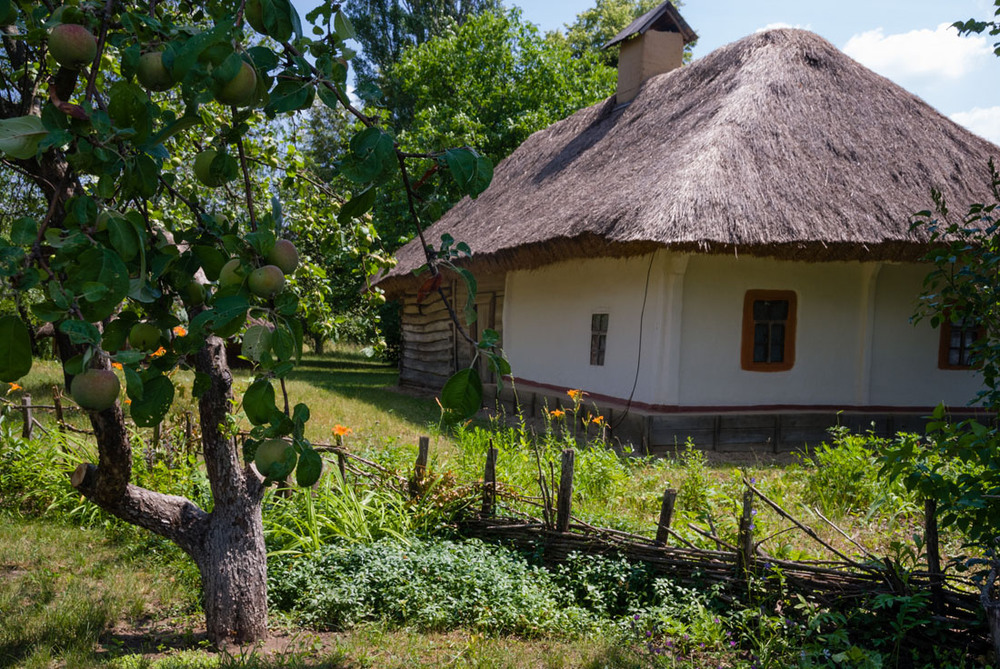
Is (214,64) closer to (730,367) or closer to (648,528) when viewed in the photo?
(648,528)

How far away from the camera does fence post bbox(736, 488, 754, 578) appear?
3.39 m

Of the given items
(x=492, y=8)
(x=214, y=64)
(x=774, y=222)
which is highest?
(x=492, y=8)

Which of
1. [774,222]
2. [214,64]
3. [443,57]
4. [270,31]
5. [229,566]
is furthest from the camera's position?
[443,57]

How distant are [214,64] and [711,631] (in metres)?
2.94

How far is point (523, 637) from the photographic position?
333 cm

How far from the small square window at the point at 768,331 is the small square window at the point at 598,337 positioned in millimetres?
1602

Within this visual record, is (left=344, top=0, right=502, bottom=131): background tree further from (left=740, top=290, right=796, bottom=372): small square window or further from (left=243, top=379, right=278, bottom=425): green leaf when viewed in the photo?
(left=243, top=379, right=278, bottom=425): green leaf

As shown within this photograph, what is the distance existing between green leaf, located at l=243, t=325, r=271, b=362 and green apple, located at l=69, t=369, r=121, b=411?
0.68 feet

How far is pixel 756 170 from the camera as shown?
7.62 metres

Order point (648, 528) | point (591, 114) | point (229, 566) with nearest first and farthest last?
point (229, 566) < point (648, 528) < point (591, 114)

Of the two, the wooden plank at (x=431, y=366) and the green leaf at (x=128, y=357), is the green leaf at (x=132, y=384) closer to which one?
the green leaf at (x=128, y=357)

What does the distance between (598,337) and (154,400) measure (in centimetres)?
803

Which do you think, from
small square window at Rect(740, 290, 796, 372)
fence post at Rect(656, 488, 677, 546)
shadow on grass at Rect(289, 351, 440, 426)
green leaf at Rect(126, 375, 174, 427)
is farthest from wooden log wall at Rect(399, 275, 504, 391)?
green leaf at Rect(126, 375, 174, 427)

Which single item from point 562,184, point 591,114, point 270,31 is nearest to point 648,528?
point 270,31
